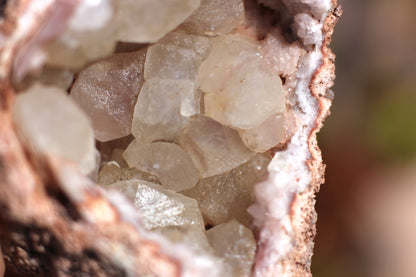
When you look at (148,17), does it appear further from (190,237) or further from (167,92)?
(190,237)

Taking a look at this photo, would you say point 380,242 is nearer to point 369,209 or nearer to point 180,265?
point 369,209

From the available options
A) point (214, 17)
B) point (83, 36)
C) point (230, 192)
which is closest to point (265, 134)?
point (230, 192)

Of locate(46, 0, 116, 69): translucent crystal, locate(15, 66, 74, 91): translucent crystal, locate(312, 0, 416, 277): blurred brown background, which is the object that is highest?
locate(46, 0, 116, 69): translucent crystal

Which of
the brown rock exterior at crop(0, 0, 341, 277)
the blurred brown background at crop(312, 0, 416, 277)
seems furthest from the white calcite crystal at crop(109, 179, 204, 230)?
the blurred brown background at crop(312, 0, 416, 277)

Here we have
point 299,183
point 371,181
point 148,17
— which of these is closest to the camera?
point 148,17

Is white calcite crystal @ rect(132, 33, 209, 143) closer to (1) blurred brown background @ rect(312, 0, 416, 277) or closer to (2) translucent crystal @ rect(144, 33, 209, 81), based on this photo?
(2) translucent crystal @ rect(144, 33, 209, 81)

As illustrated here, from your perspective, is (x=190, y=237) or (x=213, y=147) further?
(x=213, y=147)
